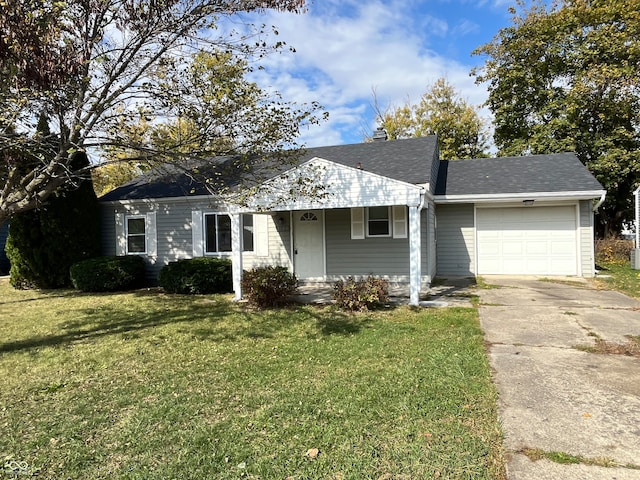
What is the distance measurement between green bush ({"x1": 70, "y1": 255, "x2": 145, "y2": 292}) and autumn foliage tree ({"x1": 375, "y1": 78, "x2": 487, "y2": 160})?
20.6 metres

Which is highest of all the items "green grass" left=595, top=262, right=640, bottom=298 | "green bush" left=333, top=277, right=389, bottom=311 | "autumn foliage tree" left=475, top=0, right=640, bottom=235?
"autumn foliage tree" left=475, top=0, right=640, bottom=235

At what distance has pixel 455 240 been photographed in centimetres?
1249

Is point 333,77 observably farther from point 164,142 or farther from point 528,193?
point 164,142

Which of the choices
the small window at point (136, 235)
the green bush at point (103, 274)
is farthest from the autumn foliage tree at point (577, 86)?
the green bush at point (103, 274)

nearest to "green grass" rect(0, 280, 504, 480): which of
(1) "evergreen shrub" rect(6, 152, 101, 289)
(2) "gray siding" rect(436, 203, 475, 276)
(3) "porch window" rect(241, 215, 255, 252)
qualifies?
(3) "porch window" rect(241, 215, 255, 252)

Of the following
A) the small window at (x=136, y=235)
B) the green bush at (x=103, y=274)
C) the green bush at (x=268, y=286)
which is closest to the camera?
the green bush at (x=268, y=286)

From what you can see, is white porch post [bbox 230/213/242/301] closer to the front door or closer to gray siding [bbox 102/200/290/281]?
gray siding [bbox 102/200/290/281]

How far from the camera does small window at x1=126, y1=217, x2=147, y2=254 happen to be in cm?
1319

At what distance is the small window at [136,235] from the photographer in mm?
13188

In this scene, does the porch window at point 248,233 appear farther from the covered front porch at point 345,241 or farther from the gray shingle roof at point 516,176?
the gray shingle roof at point 516,176

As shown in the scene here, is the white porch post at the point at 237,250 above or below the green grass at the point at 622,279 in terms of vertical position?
above

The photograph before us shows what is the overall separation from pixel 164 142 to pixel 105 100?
1.11m

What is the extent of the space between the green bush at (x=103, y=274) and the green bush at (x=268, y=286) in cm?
507

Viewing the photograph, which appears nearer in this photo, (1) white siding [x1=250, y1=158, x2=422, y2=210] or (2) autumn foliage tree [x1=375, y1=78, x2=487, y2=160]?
(1) white siding [x1=250, y1=158, x2=422, y2=210]
